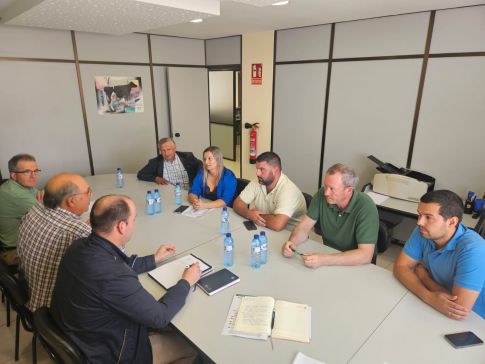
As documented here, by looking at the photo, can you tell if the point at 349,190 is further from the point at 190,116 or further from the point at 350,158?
the point at 190,116

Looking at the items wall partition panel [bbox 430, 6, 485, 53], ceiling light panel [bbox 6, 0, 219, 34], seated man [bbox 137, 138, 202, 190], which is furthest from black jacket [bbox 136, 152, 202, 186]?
wall partition panel [bbox 430, 6, 485, 53]

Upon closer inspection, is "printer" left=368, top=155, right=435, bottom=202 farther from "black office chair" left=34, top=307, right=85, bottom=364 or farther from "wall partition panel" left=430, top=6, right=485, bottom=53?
"black office chair" left=34, top=307, right=85, bottom=364

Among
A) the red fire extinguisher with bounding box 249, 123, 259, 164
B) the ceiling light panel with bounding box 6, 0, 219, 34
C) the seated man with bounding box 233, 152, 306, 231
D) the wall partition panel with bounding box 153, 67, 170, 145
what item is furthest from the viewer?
the red fire extinguisher with bounding box 249, 123, 259, 164

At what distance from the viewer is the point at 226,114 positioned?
23.4 feet

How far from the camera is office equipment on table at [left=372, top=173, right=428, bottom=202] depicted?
3.24 metres

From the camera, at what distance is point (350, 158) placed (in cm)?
407

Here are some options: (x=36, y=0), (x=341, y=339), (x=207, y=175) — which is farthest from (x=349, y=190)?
(x=36, y=0)

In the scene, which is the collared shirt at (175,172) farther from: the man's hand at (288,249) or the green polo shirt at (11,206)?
the man's hand at (288,249)

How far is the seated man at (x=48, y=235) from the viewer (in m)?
1.62

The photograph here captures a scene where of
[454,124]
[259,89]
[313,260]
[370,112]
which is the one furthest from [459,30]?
[313,260]

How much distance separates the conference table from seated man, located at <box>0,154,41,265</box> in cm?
106

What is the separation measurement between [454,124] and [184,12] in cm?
292

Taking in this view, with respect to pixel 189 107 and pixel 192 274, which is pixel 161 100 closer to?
pixel 189 107

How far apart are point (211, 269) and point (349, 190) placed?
1.00m
